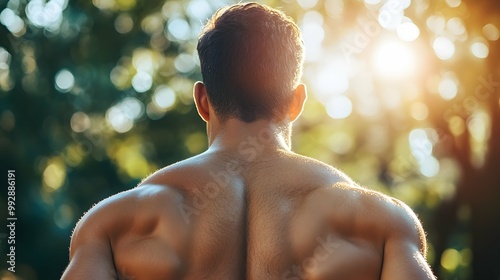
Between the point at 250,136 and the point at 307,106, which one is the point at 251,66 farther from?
the point at 307,106

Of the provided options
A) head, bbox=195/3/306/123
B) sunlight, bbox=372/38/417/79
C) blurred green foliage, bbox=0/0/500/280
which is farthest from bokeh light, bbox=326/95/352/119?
head, bbox=195/3/306/123

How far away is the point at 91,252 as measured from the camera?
3410mm

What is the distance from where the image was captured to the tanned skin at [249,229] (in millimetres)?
3311

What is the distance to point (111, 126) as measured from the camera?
81.2ft

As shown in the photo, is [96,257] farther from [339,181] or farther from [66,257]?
[66,257]

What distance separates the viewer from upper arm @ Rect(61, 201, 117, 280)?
3348mm

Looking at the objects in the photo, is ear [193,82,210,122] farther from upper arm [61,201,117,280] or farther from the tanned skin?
upper arm [61,201,117,280]

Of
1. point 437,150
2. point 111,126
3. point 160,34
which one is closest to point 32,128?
point 111,126

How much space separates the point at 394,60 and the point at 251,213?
16.6 metres

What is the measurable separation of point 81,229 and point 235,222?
0.64 m

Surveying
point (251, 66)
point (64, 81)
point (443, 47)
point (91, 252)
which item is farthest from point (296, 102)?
point (64, 81)

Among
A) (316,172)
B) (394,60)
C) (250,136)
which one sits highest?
(250,136)

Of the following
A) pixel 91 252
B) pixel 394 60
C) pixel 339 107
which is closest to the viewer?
pixel 91 252

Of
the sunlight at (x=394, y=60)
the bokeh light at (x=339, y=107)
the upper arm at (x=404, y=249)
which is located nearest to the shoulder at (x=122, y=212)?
the upper arm at (x=404, y=249)
